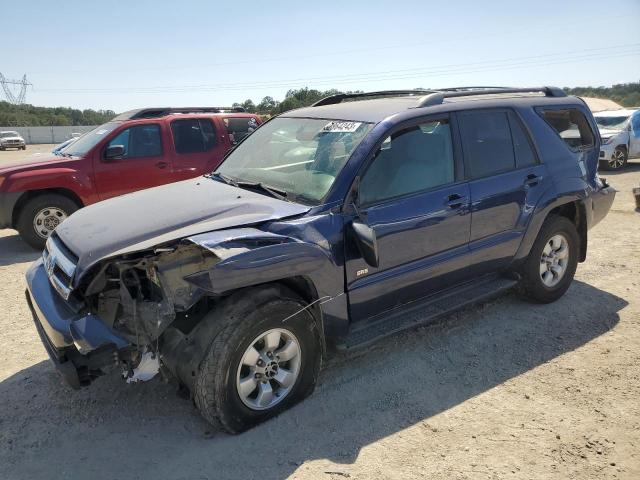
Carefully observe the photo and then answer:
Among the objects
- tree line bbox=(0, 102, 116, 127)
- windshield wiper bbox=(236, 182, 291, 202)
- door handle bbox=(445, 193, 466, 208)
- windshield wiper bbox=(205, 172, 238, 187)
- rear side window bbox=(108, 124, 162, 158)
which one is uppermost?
tree line bbox=(0, 102, 116, 127)

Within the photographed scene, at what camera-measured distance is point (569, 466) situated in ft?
8.91

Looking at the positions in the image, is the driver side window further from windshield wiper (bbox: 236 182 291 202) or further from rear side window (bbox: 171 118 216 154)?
rear side window (bbox: 171 118 216 154)

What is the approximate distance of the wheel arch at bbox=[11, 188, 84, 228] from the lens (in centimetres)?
696

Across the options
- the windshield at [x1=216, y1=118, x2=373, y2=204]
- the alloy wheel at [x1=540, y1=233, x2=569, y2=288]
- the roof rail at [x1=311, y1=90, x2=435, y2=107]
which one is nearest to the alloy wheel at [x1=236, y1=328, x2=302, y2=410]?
the windshield at [x1=216, y1=118, x2=373, y2=204]

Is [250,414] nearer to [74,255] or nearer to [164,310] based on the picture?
[164,310]

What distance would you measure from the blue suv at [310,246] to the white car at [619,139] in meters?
10.2

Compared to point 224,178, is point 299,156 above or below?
above

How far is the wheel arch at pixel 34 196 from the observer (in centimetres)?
696

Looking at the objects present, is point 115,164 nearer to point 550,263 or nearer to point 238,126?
point 238,126

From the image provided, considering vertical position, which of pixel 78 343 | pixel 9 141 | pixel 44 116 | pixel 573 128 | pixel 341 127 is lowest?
pixel 78 343

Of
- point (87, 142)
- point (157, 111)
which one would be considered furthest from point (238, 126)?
point (87, 142)

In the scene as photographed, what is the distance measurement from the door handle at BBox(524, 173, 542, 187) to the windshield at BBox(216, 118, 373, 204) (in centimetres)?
162

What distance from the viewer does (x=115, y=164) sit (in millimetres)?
7477

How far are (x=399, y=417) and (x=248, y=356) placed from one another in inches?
40.9
